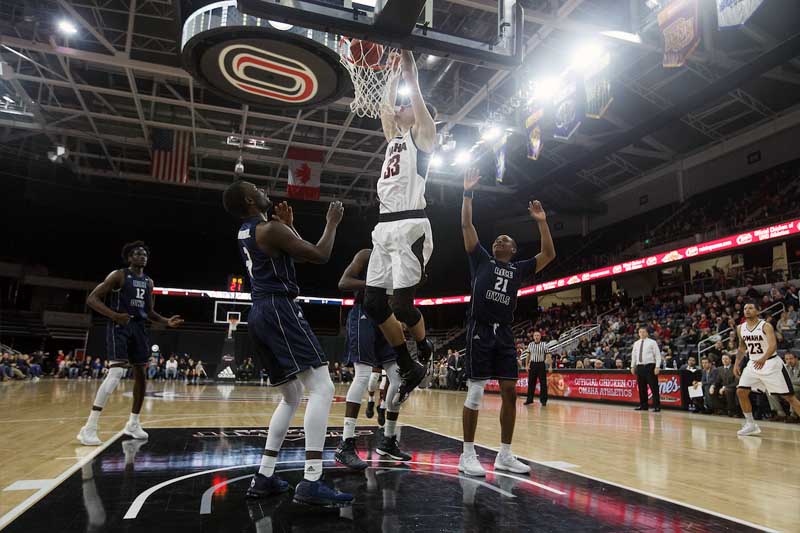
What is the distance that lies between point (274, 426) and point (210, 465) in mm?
1023

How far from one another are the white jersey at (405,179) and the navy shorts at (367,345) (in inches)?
60.1

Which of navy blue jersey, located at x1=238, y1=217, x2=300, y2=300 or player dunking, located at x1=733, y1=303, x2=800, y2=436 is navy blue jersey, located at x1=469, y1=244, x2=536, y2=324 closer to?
navy blue jersey, located at x1=238, y1=217, x2=300, y2=300

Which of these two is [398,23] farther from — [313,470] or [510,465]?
[510,465]

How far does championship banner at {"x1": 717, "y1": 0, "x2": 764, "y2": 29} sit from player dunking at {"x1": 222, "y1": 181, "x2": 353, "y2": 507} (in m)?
9.29

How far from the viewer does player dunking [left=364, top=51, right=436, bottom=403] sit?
3.43 meters

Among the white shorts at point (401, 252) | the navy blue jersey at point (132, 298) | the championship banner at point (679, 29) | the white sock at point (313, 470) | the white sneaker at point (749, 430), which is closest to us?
the white sock at point (313, 470)

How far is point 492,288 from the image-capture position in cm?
416

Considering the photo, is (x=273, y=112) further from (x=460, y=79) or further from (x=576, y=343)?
(x=576, y=343)

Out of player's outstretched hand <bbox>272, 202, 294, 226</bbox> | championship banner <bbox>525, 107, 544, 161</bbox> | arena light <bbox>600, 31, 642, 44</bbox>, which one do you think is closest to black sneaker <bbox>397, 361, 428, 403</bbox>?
player's outstretched hand <bbox>272, 202, 294, 226</bbox>

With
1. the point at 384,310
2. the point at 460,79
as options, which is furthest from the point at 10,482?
the point at 460,79

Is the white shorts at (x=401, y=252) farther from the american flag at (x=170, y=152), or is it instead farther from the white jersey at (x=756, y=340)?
the american flag at (x=170, y=152)

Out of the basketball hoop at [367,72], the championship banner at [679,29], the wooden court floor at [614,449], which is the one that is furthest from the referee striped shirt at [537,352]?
the basketball hoop at [367,72]

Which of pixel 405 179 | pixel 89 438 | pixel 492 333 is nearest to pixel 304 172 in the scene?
pixel 89 438

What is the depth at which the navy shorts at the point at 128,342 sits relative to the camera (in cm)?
520
